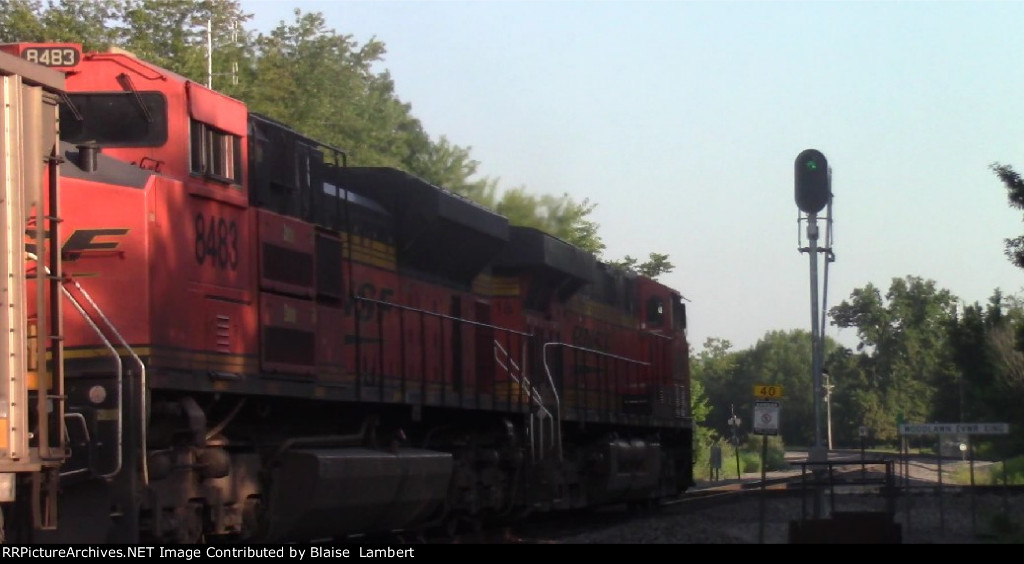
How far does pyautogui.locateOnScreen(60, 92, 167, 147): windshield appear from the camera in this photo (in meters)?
9.61

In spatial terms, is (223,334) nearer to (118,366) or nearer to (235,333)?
(235,333)

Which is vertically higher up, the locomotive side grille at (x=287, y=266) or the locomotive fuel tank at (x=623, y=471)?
the locomotive side grille at (x=287, y=266)

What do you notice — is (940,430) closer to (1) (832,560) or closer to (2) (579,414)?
(2) (579,414)

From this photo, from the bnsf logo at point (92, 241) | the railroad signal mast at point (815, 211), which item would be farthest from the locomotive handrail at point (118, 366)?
the railroad signal mast at point (815, 211)

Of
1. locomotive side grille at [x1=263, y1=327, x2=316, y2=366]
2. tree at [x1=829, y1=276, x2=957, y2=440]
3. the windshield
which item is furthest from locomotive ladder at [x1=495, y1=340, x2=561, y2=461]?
tree at [x1=829, y1=276, x2=957, y2=440]

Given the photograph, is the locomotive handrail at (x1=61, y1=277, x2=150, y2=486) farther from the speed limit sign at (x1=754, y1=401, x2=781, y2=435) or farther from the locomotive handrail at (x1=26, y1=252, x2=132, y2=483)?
the speed limit sign at (x1=754, y1=401, x2=781, y2=435)

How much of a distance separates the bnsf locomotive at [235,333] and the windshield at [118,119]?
2 cm

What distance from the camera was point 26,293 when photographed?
25.2 ft

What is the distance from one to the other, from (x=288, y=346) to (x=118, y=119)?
233cm

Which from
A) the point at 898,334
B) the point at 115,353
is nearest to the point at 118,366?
the point at 115,353

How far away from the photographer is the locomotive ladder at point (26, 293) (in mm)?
7305

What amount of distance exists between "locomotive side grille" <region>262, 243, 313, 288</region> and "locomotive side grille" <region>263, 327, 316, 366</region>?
1.39 feet

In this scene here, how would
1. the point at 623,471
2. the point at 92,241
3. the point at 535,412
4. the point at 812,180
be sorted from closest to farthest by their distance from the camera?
the point at 92,241
the point at 535,412
the point at 812,180
the point at 623,471

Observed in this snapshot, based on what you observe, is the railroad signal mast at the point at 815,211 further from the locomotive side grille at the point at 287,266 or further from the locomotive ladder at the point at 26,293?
the locomotive ladder at the point at 26,293
